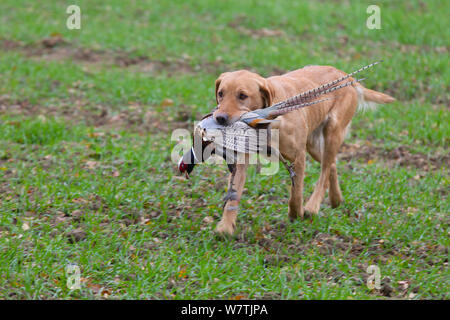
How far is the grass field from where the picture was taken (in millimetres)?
4125

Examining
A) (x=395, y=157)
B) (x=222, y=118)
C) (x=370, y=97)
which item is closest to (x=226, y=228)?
(x=222, y=118)

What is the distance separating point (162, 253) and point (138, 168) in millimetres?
1757

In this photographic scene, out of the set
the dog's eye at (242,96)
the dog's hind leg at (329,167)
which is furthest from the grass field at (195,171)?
the dog's eye at (242,96)

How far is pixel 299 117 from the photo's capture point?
473 centimetres

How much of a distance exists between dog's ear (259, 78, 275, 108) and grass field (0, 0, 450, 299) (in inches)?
44.9

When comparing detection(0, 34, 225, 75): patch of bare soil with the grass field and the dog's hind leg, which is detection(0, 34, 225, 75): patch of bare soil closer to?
the grass field

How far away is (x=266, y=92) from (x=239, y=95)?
0.81ft

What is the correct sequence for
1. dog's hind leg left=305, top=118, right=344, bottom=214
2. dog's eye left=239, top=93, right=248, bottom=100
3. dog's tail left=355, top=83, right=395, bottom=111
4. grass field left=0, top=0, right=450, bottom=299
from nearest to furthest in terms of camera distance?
grass field left=0, top=0, right=450, bottom=299 < dog's eye left=239, top=93, right=248, bottom=100 < dog's hind leg left=305, top=118, right=344, bottom=214 < dog's tail left=355, top=83, right=395, bottom=111

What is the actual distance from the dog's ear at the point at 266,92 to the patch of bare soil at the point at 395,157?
92.9 inches

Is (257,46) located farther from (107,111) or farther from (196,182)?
(196,182)

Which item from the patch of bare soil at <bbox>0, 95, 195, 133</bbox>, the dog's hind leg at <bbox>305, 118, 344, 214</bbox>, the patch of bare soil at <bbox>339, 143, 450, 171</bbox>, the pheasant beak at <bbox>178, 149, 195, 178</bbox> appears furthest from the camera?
the patch of bare soil at <bbox>0, 95, 195, 133</bbox>

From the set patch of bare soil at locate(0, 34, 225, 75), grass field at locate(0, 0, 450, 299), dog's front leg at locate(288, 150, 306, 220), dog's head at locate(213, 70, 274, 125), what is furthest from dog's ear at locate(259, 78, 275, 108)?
patch of bare soil at locate(0, 34, 225, 75)

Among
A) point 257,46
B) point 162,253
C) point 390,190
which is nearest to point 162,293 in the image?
point 162,253

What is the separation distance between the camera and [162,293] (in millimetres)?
3846
